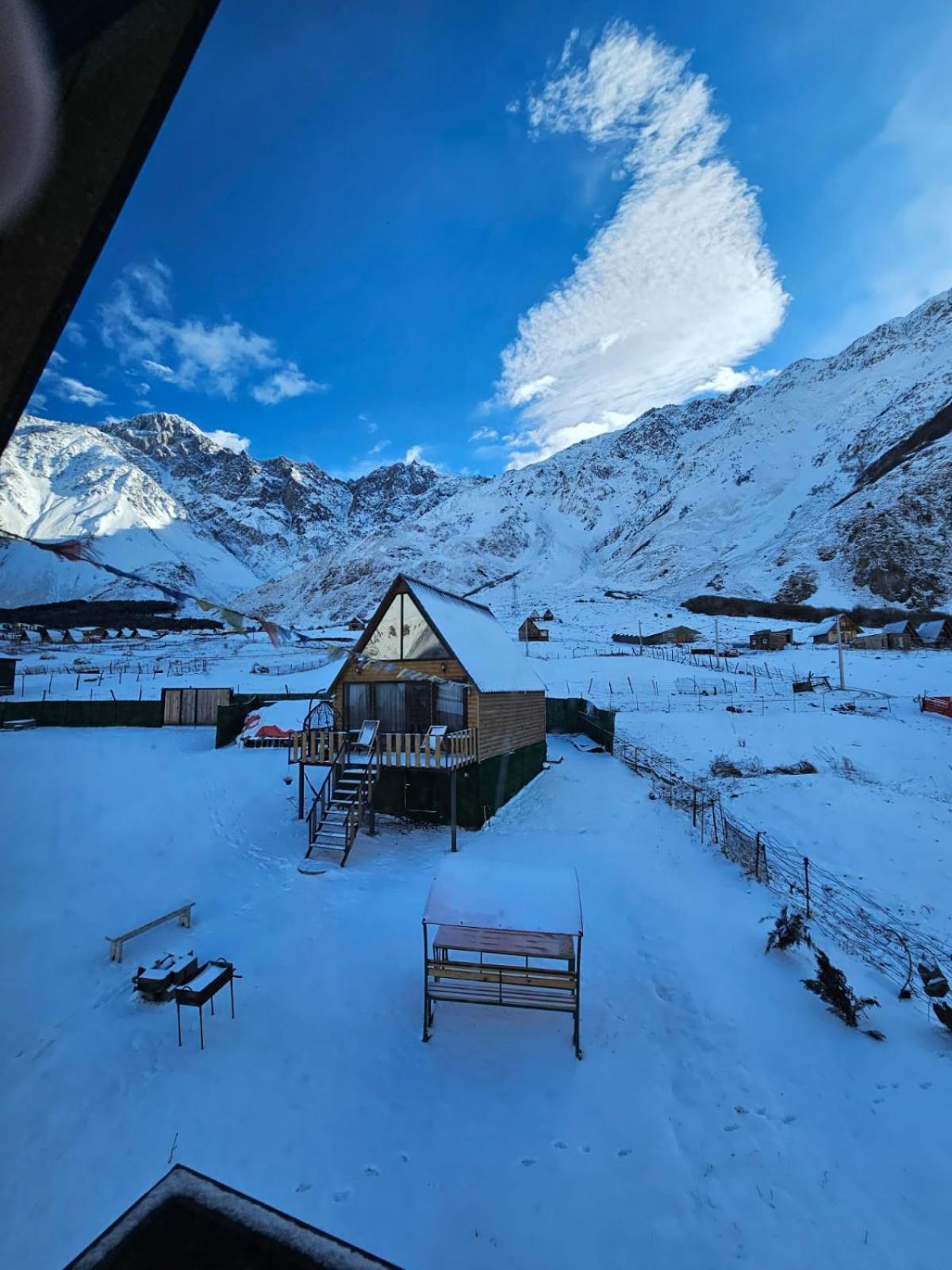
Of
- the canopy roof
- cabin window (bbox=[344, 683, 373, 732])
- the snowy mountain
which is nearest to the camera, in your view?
the canopy roof

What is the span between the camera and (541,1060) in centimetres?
740

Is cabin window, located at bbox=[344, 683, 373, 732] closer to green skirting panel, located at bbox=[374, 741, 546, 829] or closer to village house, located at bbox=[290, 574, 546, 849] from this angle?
village house, located at bbox=[290, 574, 546, 849]

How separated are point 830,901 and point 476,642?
11151 mm

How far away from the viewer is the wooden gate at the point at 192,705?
90.8 ft

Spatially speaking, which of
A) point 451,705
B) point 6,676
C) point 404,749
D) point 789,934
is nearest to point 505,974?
point 789,934

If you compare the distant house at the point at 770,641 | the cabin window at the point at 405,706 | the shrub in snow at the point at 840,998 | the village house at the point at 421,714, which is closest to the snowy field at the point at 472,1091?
the shrub in snow at the point at 840,998

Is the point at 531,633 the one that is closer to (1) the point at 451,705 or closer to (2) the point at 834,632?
(2) the point at 834,632

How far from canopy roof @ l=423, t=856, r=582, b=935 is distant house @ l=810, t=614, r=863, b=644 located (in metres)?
57.3

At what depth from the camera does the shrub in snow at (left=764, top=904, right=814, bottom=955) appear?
30.9 feet

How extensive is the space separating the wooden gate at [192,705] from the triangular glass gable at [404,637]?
13.5 m

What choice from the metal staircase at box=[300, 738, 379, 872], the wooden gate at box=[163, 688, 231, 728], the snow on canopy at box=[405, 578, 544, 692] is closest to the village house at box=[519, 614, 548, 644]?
the wooden gate at box=[163, 688, 231, 728]

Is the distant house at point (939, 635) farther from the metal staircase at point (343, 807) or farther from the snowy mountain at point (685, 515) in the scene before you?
the metal staircase at point (343, 807)

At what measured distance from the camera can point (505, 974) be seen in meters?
7.98

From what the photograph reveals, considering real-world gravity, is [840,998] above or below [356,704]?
below
